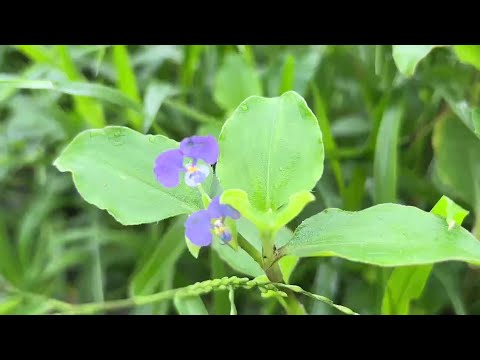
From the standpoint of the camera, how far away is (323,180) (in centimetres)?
101

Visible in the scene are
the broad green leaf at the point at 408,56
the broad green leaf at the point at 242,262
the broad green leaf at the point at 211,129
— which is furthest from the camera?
the broad green leaf at the point at 211,129

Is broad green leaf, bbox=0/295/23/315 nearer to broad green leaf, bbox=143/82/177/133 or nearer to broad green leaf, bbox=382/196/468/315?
broad green leaf, bbox=143/82/177/133

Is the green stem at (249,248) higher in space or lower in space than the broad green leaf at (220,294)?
higher

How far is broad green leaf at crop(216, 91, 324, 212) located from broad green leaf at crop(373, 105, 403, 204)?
316 mm

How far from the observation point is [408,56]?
0.80 meters

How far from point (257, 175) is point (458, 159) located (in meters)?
0.45

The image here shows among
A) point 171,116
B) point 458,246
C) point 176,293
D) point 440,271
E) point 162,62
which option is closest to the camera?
point 458,246

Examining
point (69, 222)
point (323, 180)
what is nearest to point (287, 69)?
point (323, 180)

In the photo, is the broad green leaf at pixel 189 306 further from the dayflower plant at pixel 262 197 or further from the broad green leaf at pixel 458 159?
the broad green leaf at pixel 458 159

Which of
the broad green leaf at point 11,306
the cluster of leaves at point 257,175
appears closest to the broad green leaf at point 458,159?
the cluster of leaves at point 257,175

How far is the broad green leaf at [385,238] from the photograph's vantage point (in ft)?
1.69
